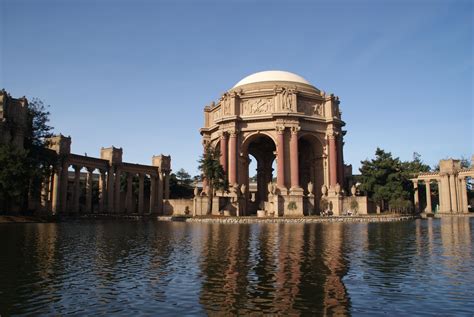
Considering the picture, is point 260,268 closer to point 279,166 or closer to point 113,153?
point 279,166

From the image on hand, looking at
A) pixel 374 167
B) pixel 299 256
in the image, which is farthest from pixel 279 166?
pixel 299 256

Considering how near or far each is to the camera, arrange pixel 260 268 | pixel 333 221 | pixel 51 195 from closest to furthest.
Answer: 1. pixel 260 268
2. pixel 333 221
3. pixel 51 195

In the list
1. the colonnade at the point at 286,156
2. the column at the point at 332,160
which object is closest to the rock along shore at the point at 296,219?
the colonnade at the point at 286,156

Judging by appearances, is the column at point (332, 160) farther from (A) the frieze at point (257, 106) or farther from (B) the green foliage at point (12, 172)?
(B) the green foliage at point (12, 172)

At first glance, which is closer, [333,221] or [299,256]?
[299,256]

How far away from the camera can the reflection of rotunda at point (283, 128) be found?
229ft

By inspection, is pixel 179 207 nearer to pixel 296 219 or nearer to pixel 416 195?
pixel 296 219

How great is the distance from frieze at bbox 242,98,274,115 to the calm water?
52.5 m

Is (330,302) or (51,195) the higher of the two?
(51,195)

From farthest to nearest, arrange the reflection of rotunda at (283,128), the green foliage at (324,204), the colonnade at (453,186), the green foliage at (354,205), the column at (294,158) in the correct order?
the colonnade at (453,186)
the reflection of rotunda at (283,128)
the column at (294,158)
the green foliage at (324,204)
the green foliage at (354,205)

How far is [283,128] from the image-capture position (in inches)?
2749

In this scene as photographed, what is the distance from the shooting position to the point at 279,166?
6912 centimetres

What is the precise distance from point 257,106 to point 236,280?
61296 millimetres

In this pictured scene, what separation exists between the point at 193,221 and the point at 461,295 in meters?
43.7
